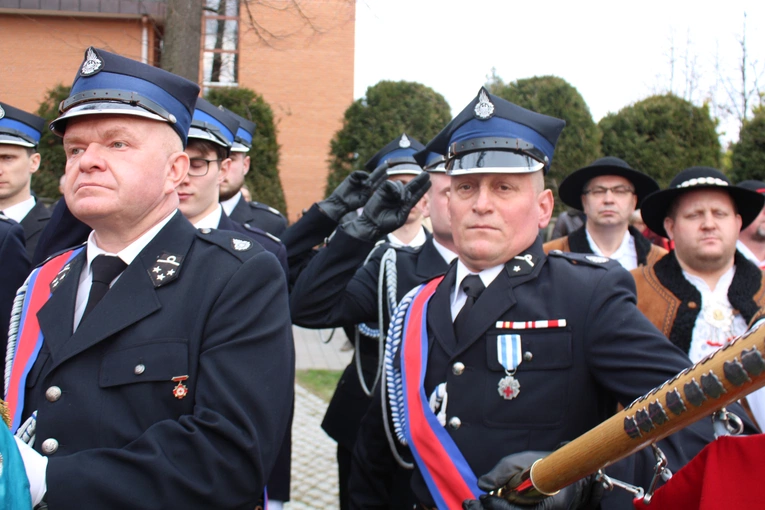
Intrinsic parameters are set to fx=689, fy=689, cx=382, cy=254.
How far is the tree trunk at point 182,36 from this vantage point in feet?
16.2

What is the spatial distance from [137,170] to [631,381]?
5.21 ft

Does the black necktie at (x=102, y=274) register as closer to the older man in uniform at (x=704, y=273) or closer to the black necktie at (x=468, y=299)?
the black necktie at (x=468, y=299)

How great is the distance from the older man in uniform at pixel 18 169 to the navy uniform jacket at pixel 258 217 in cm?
128

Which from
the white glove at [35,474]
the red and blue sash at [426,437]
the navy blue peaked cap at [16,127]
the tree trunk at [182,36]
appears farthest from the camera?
the tree trunk at [182,36]

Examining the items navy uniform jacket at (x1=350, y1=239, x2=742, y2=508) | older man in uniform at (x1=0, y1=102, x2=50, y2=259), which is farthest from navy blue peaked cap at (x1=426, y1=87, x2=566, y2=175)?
older man in uniform at (x1=0, y1=102, x2=50, y2=259)

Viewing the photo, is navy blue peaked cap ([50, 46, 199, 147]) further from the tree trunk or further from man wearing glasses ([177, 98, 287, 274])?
the tree trunk

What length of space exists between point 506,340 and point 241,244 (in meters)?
0.92

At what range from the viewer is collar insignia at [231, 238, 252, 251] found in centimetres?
214

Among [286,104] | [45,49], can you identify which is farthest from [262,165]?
[45,49]

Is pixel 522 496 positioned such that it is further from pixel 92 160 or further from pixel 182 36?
pixel 182 36

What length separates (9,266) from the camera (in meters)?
2.93

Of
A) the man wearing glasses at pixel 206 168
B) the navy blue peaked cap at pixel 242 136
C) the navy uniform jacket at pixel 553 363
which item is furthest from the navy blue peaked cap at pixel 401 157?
the navy uniform jacket at pixel 553 363

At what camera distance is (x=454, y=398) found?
90.0 inches

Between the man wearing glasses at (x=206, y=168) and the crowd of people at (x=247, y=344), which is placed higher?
the man wearing glasses at (x=206, y=168)
